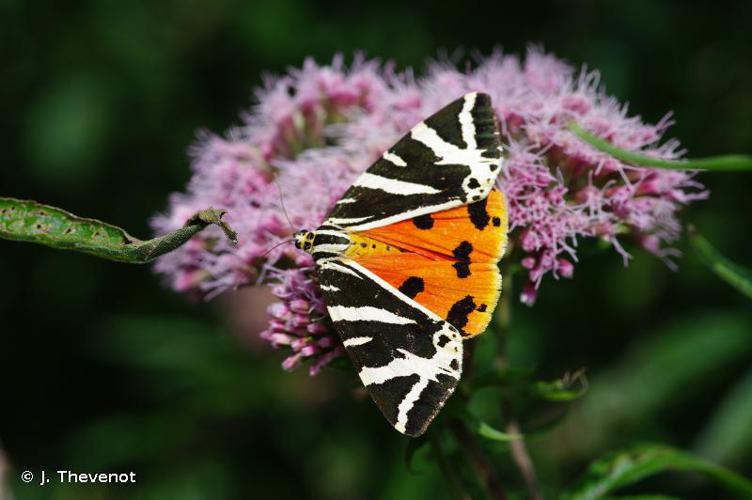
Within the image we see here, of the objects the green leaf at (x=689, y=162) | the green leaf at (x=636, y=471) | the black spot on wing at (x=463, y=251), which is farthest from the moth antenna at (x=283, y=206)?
the green leaf at (x=636, y=471)

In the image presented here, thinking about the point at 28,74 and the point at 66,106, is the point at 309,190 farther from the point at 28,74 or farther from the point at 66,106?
the point at 28,74

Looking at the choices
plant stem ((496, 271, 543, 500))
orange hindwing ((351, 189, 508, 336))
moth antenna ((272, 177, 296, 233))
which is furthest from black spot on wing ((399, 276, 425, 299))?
moth antenna ((272, 177, 296, 233))

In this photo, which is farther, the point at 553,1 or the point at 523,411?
the point at 553,1

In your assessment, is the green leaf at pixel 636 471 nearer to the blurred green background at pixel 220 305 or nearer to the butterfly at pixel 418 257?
the butterfly at pixel 418 257

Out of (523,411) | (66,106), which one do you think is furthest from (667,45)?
(66,106)

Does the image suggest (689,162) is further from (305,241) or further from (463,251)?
(305,241)

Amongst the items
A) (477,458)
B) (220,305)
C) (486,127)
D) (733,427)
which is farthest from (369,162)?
(220,305)
